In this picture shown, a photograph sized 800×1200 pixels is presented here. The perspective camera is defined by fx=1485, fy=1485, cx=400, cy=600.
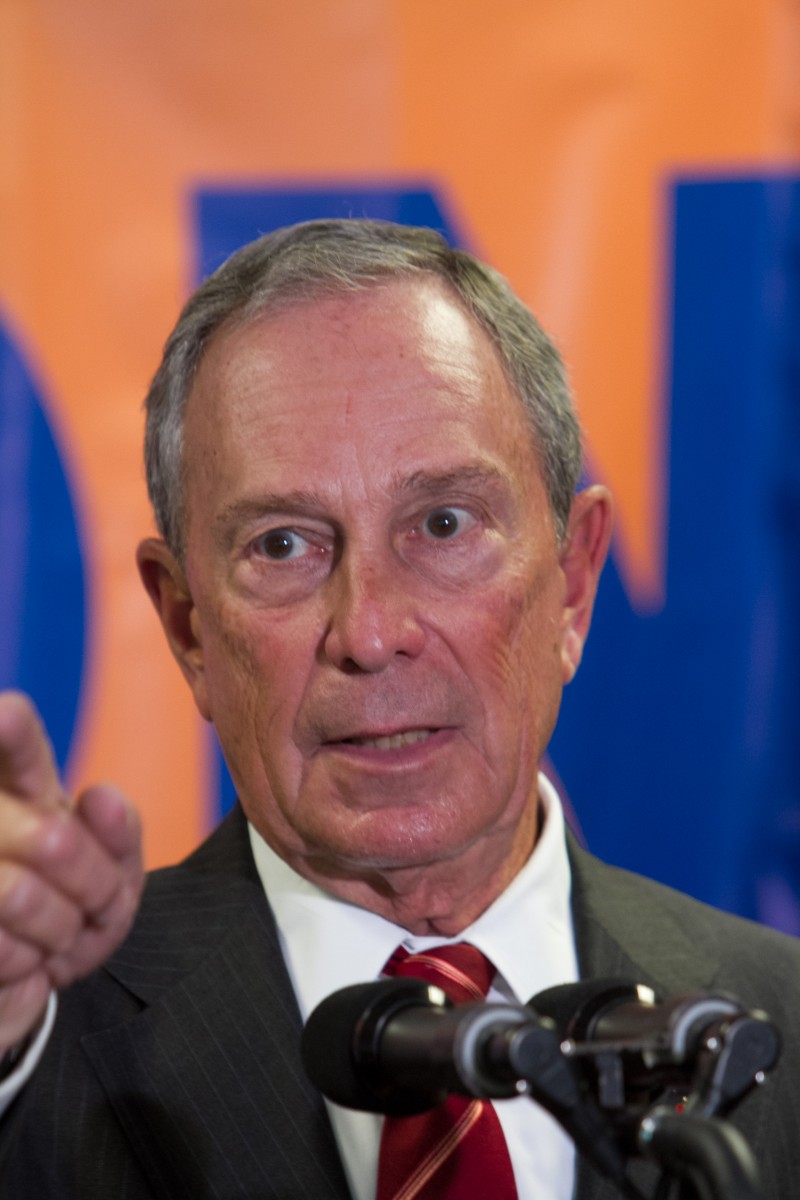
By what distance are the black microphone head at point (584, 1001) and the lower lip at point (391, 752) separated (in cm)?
61

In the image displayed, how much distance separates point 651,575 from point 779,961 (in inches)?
40.5

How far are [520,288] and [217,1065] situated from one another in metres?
1.74

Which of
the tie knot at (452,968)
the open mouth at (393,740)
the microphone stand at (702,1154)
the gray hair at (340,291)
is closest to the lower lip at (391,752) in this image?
the open mouth at (393,740)

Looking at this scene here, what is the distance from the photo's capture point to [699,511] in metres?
3.00

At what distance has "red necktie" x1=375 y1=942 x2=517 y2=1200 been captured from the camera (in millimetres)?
1666

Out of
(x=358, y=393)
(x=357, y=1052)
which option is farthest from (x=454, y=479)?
(x=357, y=1052)

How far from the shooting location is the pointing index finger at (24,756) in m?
1.08

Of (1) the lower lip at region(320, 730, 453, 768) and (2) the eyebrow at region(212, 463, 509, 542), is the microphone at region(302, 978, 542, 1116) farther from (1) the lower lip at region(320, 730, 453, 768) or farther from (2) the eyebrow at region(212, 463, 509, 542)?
(2) the eyebrow at region(212, 463, 509, 542)

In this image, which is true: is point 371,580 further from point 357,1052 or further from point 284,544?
point 357,1052

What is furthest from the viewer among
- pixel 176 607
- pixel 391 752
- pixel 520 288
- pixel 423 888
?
pixel 520 288

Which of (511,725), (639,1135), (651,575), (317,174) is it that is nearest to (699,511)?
(651,575)

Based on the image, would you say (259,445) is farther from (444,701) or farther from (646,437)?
(646,437)

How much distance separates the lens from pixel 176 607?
2102 millimetres

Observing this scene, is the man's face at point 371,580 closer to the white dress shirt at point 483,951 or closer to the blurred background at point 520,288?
the white dress shirt at point 483,951
